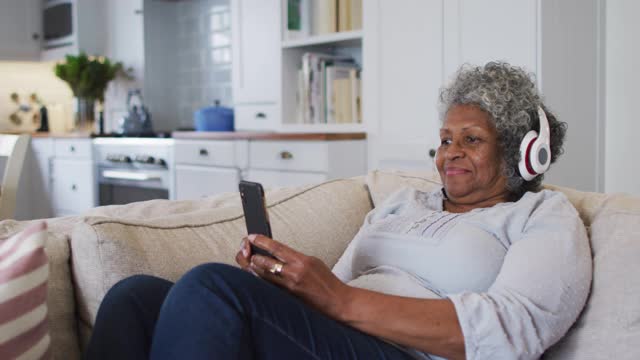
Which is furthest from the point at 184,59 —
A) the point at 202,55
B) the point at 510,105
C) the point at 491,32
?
the point at 510,105

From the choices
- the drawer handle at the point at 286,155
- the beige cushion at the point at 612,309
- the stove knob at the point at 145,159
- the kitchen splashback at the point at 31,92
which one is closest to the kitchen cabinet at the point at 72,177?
the stove knob at the point at 145,159

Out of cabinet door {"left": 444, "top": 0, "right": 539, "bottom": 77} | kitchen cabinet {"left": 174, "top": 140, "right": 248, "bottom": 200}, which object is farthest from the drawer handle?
cabinet door {"left": 444, "top": 0, "right": 539, "bottom": 77}

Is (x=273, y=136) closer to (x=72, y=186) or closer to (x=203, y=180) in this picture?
(x=203, y=180)

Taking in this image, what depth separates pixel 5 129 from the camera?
585 centimetres

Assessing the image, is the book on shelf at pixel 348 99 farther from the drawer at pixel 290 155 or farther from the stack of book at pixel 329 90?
the drawer at pixel 290 155

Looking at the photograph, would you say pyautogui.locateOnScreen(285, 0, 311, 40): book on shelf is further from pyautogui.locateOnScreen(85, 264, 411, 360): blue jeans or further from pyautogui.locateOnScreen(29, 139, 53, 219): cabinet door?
pyautogui.locateOnScreen(85, 264, 411, 360): blue jeans

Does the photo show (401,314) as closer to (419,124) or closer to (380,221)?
(380,221)

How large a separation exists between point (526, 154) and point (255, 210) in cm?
60

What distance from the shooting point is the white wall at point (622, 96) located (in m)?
3.02

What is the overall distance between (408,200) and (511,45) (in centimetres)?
145

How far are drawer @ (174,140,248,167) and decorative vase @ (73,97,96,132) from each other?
1.72 meters

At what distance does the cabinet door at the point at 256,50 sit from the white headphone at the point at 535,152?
8.35 ft

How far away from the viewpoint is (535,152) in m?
1.49

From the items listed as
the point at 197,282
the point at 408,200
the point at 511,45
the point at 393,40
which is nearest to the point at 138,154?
the point at 393,40
